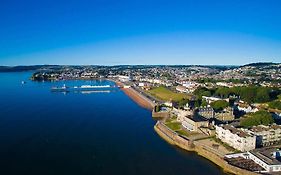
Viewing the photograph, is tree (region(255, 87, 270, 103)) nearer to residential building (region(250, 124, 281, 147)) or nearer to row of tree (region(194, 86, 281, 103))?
row of tree (region(194, 86, 281, 103))

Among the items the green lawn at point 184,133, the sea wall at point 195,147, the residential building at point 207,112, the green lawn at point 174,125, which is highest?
the residential building at point 207,112

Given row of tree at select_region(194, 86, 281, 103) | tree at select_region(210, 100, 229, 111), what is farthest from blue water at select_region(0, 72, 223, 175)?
row of tree at select_region(194, 86, 281, 103)

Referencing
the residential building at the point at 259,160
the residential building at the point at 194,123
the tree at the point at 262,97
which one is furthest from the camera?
the tree at the point at 262,97

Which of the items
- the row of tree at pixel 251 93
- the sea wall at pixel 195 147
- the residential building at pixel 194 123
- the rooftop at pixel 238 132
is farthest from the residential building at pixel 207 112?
the row of tree at pixel 251 93

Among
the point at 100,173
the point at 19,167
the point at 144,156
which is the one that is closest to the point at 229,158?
the point at 144,156

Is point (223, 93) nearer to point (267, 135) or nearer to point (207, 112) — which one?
point (207, 112)

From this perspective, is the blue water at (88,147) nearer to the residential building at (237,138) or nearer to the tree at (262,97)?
the residential building at (237,138)

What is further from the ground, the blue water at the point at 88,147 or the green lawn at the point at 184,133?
the green lawn at the point at 184,133
